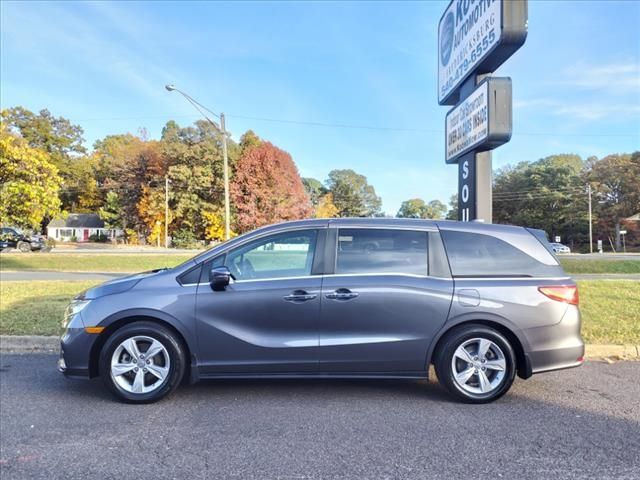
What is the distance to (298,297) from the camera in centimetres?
404

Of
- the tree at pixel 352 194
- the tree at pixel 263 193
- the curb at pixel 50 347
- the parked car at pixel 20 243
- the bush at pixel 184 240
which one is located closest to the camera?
the curb at pixel 50 347

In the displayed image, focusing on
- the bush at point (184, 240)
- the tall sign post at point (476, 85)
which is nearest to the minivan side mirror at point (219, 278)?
the tall sign post at point (476, 85)

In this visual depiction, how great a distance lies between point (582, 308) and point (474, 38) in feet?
17.1

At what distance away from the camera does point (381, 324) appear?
405cm

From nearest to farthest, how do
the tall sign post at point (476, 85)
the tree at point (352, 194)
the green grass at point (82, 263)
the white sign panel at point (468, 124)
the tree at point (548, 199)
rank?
the tall sign post at point (476, 85) → the white sign panel at point (468, 124) → the green grass at point (82, 263) → the tree at point (548, 199) → the tree at point (352, 194)

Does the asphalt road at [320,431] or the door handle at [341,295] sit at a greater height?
the door handle at [341,295]

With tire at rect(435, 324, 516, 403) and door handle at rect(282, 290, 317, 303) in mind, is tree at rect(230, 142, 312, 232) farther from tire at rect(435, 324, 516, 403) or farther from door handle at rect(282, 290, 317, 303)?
tire at rect(435, 324, 516, 403)

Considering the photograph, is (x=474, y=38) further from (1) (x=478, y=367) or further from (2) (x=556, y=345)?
(1) (x=478, y=367)

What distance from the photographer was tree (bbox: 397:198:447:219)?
114438 mm

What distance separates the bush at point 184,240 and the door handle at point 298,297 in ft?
165

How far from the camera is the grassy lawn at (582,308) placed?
20.9ft

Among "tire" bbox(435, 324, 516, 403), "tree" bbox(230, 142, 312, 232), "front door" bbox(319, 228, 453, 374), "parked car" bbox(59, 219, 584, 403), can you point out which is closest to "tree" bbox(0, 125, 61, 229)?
"parked car" bbox(59, 219, 584, 403)

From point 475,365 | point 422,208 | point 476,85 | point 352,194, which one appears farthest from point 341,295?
point 422,208

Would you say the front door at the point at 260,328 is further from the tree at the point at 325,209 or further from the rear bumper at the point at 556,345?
the tree at the point at 325,209
